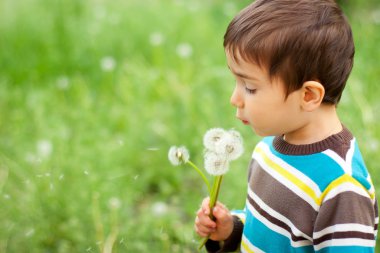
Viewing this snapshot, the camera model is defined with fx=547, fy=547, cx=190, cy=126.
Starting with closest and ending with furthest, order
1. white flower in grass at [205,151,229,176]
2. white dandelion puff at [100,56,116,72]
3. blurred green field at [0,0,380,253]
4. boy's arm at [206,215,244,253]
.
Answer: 1. white flower in grass at [205,151,229,176]
2. boy's arm at [206,215,244,253]
3. blurred green field at [0,0,380,253]
4. white dandelion puff at [100,56,116,72]

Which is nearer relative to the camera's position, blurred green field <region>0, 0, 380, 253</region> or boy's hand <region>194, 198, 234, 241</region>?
boy's hand <region>194, 198, 234, 241</region>

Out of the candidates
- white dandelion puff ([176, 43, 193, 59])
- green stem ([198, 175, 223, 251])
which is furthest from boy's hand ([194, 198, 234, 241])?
white dandelion puff ([176, 43, 193, 59])

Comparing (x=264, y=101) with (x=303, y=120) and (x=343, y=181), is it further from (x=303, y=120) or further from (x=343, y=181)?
(x=343, y=181)

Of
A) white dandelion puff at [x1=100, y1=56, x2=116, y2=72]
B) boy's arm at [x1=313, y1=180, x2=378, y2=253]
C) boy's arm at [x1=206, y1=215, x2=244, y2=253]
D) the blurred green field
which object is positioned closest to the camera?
boy's arm at [x1=313, y1=180, x2=378, y2=253]

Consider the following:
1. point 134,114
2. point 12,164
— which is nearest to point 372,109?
point 134,114

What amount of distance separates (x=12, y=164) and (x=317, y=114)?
1574 millimetres

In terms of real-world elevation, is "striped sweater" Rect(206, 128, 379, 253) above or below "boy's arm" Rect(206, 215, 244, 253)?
above

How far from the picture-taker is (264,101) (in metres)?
1.18

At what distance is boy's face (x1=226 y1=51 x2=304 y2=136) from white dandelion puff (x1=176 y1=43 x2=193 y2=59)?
2066 mm

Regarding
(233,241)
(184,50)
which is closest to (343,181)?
(233,241)

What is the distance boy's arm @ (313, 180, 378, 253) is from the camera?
1.11 meters

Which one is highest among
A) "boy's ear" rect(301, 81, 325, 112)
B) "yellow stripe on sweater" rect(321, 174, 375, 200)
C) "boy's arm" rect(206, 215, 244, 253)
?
"boy's ear" rect(301, 81, 325, 112)

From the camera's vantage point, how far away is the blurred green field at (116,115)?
2.06 m

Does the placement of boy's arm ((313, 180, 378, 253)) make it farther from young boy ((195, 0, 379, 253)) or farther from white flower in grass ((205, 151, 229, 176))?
white flower in grass ((205, 151, 229, 176))
